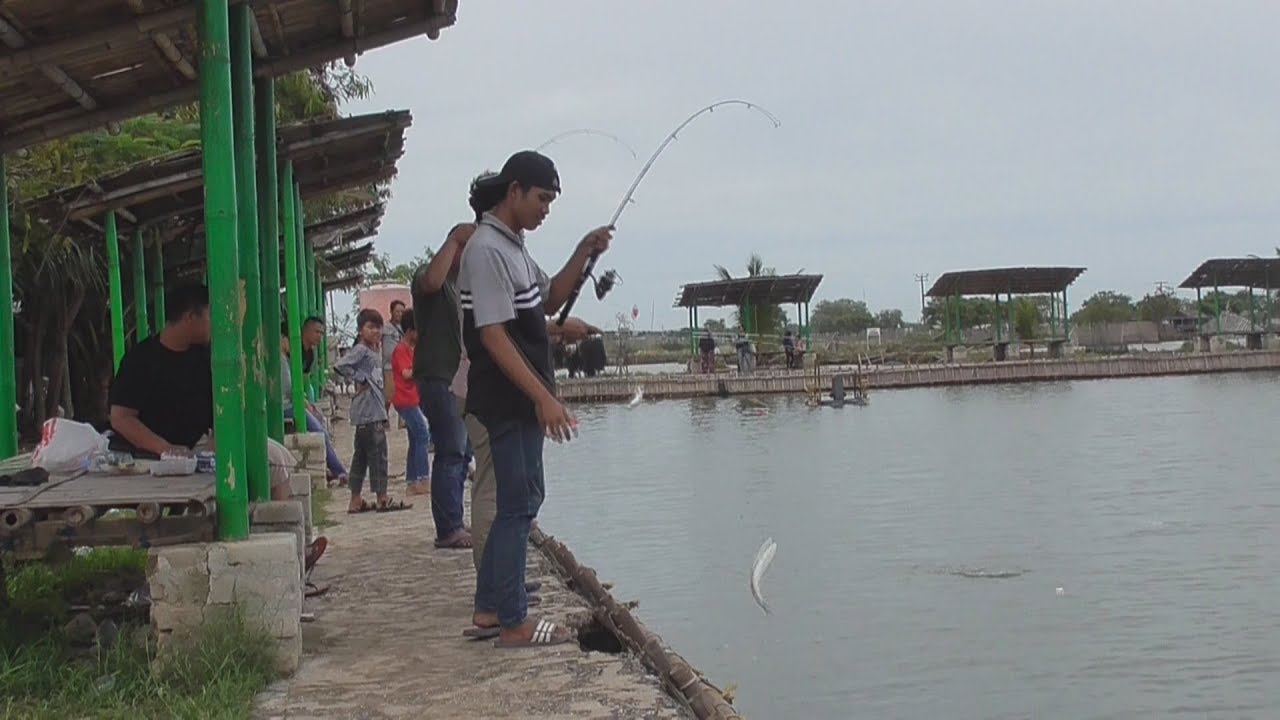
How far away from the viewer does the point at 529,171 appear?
197 inches

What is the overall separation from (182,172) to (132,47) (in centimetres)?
391

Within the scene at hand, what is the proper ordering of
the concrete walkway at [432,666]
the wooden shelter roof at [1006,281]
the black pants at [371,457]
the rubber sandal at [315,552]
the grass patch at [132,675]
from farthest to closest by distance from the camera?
1. the wooden shelter roof at [1006,281]
2. the black pants at [371,457]
3. the rubber sandal at [315,552]
4. the concrete walkway at [432,666]
5. the grass patch at [132,675]

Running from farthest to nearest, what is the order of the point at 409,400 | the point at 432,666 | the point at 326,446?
1. the point at 326,446
2. the point at 409,400
3. the point at 432,666

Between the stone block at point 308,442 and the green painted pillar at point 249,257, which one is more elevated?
the green painted pillar at point 249,257

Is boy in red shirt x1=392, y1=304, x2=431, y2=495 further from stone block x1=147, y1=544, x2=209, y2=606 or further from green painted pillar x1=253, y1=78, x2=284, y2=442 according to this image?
stone block x1=147, y1=544, x2=209, y2=606

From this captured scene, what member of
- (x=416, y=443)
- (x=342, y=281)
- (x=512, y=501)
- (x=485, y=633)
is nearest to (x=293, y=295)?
(x=416, y=443)

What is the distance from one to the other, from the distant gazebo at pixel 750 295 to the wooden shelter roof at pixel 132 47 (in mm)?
35083

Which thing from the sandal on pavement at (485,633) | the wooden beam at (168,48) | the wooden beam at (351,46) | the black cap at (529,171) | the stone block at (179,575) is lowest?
the sandal on pavement at (485,633)

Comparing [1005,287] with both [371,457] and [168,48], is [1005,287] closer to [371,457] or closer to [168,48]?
[371,457]

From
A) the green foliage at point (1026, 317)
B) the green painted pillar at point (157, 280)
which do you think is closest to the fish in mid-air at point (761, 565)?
the green painted pillar at point (157, 280)

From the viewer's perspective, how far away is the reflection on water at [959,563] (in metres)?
7.48

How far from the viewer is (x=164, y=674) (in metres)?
4.55

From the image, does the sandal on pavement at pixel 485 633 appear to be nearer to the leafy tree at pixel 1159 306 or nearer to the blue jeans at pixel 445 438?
the blue jeans at pixel 445 438

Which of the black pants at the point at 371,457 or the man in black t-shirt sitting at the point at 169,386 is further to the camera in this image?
the black pants at the point at 371,457
